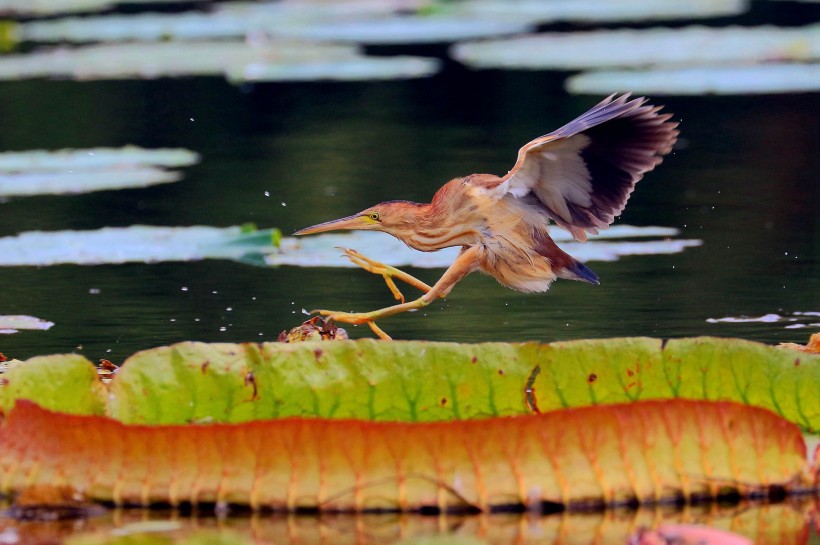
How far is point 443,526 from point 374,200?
4.97m

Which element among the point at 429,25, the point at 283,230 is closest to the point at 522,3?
the point at 429,25

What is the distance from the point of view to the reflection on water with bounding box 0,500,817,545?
319cm

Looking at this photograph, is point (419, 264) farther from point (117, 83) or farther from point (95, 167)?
point (117, 83)

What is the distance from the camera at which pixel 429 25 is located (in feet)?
58.6

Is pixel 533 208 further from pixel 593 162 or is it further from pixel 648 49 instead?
pixel 648 49

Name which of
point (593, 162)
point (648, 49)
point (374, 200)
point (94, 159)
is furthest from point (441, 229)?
point (648, 49)

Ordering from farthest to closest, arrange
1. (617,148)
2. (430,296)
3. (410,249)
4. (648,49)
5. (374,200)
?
(648,49) → (374,200) → (410,249) → (430,296) → (617,148)

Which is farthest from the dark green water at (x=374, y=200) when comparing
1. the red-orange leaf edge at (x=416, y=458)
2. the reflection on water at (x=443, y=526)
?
the reflection on water at (x=443, y=526)

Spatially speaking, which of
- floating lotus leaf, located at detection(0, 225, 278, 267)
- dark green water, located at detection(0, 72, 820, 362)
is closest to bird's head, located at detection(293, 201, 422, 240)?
dark green water, located at detection(0, 72, 820, 362)

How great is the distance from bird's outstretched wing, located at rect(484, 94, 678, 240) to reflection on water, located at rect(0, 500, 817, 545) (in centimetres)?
168

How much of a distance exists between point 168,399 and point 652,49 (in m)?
11.4

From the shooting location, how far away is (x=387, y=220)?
5.57m

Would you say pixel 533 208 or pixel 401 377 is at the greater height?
pixel 533 208

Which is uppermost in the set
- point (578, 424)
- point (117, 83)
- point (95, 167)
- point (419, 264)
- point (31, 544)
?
point (117, 83)
